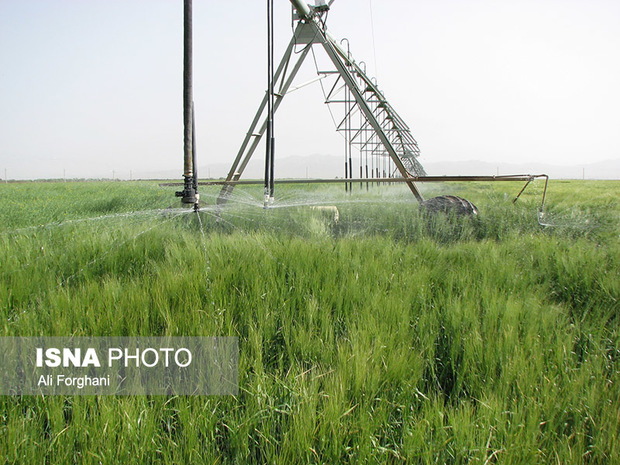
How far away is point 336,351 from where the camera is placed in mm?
1267

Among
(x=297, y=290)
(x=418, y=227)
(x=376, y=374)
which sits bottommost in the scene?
(x=376, y=374)

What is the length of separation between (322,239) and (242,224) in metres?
1.31

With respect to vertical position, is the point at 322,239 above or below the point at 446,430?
above

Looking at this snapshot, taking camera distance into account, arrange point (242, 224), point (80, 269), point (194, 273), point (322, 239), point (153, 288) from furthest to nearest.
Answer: point (242, 224) < point (322, 239) < point (80, 269) < point (194, 273) < point (153, 288)

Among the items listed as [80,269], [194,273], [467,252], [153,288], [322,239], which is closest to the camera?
[153,288]

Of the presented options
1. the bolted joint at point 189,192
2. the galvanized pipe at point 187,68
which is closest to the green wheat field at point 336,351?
the bolted joint at point 189,192

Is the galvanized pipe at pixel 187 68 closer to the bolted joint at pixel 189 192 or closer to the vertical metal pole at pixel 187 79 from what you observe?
the vertical metal pole at pixel 187 79

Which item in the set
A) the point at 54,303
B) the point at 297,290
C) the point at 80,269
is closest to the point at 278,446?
the point at 297,290

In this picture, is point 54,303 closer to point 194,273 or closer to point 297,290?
point 194,273

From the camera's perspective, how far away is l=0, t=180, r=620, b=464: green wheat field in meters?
0.84

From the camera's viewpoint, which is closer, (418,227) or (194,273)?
(194,273)

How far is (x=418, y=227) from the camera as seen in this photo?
3.62 m

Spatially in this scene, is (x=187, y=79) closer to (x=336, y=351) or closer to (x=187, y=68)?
(x=187, y=68)

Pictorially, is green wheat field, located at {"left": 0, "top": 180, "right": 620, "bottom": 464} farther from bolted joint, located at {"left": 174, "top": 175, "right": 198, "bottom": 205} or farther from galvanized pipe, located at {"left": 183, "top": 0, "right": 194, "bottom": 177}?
galvanized pipe, located at {"left": 183, "top": 0, "right": 194, "bottom": 177}
